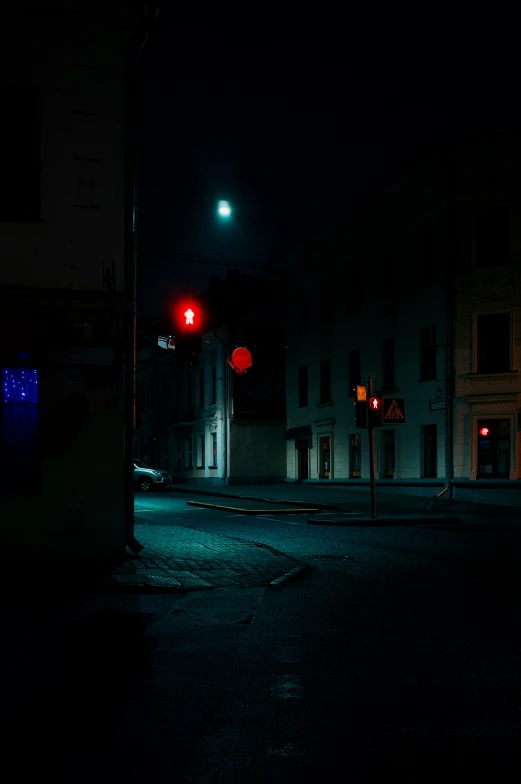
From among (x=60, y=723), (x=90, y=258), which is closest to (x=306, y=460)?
(x=90, y=258)

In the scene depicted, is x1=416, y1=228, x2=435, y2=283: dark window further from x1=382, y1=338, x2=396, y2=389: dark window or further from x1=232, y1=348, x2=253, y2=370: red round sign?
x1=232, y1=348, x2=253, y2=370: red round sign

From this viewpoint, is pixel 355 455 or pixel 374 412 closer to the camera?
pixel 374 412

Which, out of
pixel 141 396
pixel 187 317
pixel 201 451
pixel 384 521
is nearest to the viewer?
pixel 187 317

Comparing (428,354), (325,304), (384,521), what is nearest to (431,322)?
(428,354)

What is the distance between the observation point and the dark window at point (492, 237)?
2947cm

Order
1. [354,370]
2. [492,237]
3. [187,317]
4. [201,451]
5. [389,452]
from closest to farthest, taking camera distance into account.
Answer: [187,317] → [492,237] → [389,452] → [354,370] → [201,451]

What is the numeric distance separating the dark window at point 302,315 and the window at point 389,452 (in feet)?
30.9

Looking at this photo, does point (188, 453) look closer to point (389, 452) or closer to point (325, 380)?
point (325, 380)

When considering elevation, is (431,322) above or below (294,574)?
above

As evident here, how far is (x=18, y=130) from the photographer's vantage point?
11.5 m

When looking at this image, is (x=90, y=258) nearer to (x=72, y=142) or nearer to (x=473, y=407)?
(x=72, y=142)

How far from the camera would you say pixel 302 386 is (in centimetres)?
4241

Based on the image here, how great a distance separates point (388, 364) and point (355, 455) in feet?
14.7

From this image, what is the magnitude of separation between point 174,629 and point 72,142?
23.2 feet
